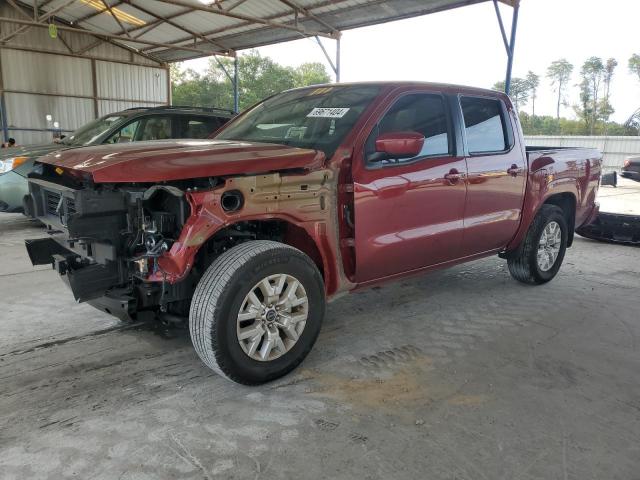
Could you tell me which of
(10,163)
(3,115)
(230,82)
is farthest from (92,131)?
(230,82)

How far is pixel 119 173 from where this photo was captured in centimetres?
253

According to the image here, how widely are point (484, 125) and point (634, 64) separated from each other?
189 ft

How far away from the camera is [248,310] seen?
2.83m

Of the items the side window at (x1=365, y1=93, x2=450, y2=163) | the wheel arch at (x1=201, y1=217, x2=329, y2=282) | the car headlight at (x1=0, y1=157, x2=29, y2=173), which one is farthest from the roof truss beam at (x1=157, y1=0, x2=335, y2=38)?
the wheel arch at (x1=201, y1=217, x2=329, y2=282)

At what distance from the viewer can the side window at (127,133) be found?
7262 millimetres

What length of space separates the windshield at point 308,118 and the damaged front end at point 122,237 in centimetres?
101

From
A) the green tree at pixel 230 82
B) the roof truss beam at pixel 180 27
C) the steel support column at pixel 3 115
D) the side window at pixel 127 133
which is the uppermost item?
the green tree at pixel 230 82

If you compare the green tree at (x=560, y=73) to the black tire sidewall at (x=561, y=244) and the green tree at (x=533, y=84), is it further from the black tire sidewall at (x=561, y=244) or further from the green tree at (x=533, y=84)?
the black tire sidewall at (x=561, y=244)

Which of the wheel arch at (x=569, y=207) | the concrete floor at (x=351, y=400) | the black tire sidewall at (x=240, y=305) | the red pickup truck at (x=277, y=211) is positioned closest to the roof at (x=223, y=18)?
the wheel arch at (x=569, y=207)

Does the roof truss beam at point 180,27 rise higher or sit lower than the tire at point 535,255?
higher

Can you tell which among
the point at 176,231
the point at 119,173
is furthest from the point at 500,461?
the point at 119,173

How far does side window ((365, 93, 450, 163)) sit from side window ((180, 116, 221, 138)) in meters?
4.82

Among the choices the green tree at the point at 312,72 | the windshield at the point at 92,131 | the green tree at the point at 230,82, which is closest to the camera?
the windshield at the point at 92,131

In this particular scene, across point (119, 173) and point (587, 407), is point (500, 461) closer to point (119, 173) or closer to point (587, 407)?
point (587, 407)
